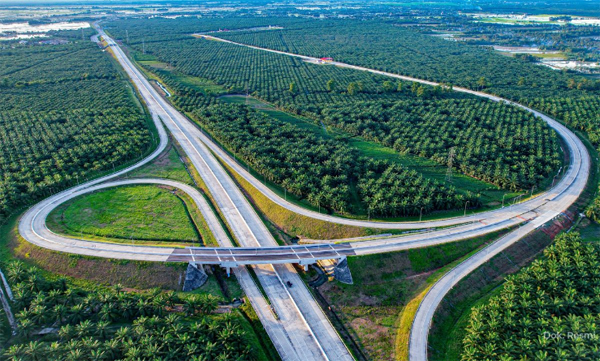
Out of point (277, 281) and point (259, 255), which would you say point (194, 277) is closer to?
point (259, 255)

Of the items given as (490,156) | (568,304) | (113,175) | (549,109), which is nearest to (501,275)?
(568,304)

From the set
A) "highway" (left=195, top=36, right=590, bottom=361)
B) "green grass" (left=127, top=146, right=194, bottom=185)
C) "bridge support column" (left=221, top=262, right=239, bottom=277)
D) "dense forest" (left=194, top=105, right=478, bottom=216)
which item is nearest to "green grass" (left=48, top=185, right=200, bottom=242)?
"green grass" (left=127, top=146, right=194, bottom=185)

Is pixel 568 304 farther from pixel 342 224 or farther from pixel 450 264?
pixel 342 224

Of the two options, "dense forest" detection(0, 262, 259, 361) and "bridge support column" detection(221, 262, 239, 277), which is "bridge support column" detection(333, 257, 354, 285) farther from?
"dense forest" detection(0, 262, 259, 361)

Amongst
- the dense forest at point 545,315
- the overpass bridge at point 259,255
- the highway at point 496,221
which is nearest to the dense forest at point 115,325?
the overpass bridge at point 259,255

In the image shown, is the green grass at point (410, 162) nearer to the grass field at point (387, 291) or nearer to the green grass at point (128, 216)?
the grass field at point (387, 291)

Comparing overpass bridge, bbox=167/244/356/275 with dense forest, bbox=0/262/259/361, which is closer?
dense forest, bbox=0/262/259/361
